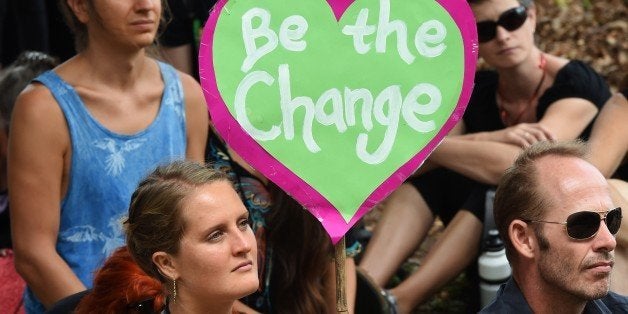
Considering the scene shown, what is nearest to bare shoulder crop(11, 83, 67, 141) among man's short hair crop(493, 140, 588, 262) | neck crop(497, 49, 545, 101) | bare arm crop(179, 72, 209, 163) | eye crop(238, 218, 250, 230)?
bare arm crop(179, 72, 209, 163)

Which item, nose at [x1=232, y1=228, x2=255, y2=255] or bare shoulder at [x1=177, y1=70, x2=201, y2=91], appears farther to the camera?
bare shoulder at [x1=177, y1=70, x2=201, y2=91]

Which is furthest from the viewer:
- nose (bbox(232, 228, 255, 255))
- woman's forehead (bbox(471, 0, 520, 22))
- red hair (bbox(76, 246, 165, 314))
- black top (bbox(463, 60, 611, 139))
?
black top (bbox(463, 60, 611, 139))

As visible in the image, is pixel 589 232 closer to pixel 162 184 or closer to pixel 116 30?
pixel 162 184

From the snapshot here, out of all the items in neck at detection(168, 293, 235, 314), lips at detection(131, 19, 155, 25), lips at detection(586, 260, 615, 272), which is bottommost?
lips at detection(586, 260, 615, 272)

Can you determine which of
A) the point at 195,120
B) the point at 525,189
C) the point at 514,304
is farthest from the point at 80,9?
the point at 514,304

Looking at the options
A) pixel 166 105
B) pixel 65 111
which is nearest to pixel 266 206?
pixel 166 105

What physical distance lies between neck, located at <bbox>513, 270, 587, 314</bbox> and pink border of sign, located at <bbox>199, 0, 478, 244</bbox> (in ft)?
1.45

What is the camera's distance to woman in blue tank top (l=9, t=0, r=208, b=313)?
11.4 ft

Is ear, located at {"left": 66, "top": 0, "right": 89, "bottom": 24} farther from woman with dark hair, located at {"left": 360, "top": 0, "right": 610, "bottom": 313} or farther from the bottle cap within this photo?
the bottle cap

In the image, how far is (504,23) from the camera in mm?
4668

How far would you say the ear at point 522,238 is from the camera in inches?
115

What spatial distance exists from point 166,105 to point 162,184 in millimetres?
984

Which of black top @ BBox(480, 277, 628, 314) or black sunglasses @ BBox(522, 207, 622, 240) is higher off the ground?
black sunglasses @ BBox(522, 207, 622, 240)

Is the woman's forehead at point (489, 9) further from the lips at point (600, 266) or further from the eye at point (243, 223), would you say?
the eye at point (243, 223)
